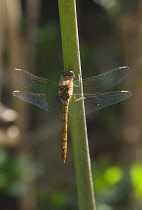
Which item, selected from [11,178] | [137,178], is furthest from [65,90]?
[11,178]

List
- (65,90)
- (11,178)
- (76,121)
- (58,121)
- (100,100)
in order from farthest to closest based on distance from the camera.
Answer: (11,178)
(58,121)
(100,100)
(65,90)
(76,121)

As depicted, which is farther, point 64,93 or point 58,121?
point 58,121

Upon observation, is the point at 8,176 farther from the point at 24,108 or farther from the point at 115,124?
the point at 115,124

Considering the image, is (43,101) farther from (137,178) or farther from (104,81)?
(137,178)

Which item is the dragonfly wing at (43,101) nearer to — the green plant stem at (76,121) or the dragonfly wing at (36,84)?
Answer: the dragonfly wing at (36,84)

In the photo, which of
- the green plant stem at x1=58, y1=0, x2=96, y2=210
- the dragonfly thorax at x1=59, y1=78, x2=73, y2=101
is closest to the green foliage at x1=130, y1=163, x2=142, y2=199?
the dragonfly thorax at x1=59, y1=78, x2=73, y2=101

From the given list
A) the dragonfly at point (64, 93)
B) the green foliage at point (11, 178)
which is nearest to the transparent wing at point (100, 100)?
the dragonfly at point (64, 93)

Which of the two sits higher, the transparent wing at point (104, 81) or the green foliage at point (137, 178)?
the transparent wing at point (104, 81)
